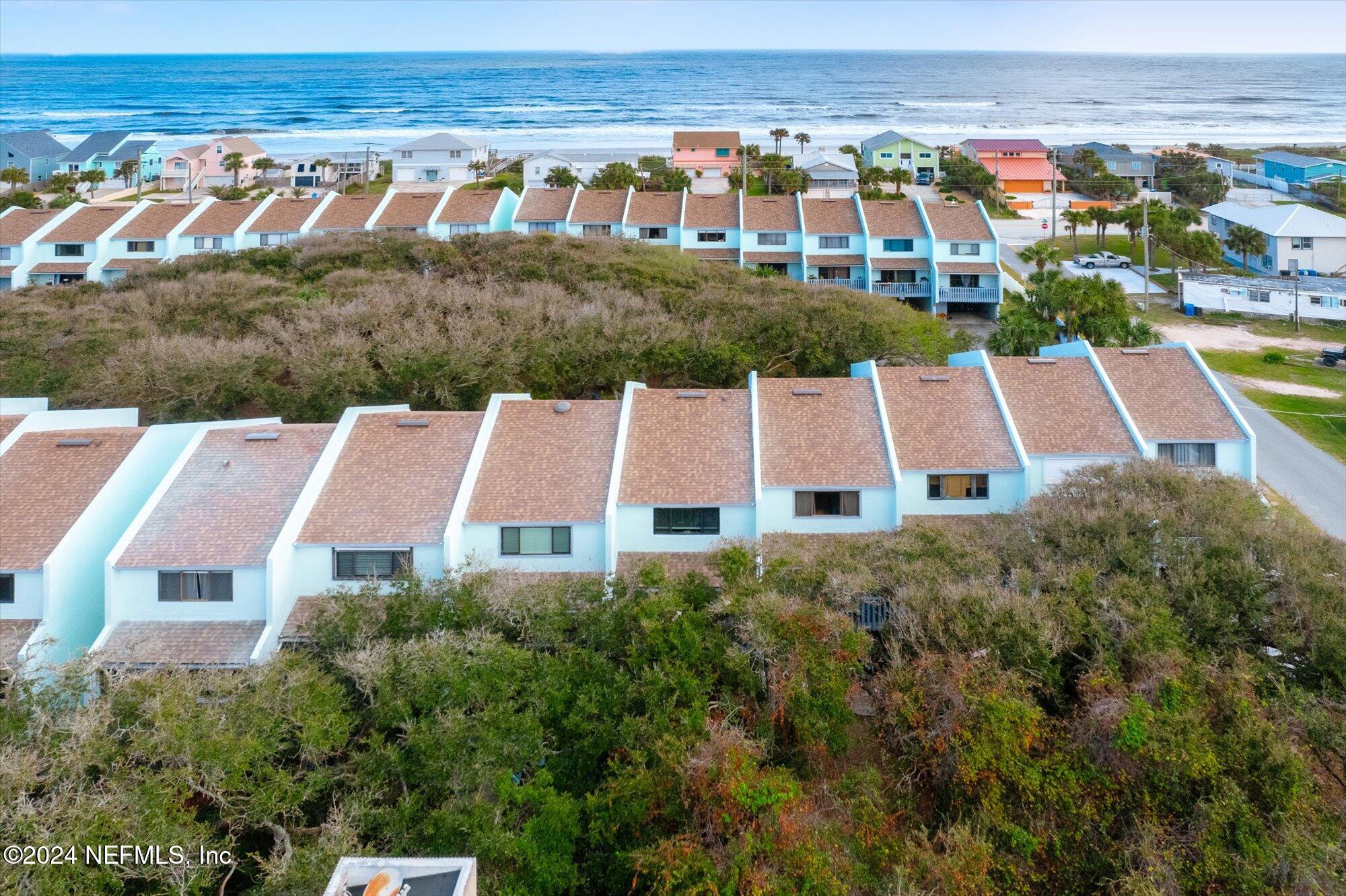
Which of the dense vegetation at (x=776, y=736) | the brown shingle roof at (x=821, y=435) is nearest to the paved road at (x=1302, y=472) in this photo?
the dense vegetation at (x=776, y=736)

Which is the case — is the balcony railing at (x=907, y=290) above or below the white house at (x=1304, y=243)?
below

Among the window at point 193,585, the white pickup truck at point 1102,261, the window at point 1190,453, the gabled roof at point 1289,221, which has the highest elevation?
the gabled roof at point 1289,221

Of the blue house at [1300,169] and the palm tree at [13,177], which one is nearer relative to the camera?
the palm tree at [13,177]

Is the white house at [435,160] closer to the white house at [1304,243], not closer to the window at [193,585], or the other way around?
the white house at [1304,243]

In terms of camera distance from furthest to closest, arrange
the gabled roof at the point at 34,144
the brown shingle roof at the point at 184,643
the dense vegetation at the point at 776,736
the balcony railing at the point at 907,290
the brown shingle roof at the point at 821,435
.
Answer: the gabled roof at the point at 34,144
the balcony railing at the point at 907,290
the brown shingle roof at the point at 821,435
the brown shingle roof at the point at 184,643
the dense vegetation at the point at 776,736

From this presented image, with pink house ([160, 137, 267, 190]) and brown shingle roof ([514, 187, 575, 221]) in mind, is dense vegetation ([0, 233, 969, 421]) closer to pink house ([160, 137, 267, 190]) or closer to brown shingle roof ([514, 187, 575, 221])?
brown shingle roof ([514, 187, 575, 221])

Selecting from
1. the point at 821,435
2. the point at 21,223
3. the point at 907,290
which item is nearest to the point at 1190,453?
the point at 821,435

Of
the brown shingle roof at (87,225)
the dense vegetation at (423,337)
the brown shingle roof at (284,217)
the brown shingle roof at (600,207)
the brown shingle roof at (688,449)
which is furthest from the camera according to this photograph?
the brown shingle roof at (600,207)

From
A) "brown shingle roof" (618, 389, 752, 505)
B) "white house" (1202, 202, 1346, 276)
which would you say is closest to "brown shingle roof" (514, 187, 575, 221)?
"brown shingle roof" (618, 389, 752, 505)
